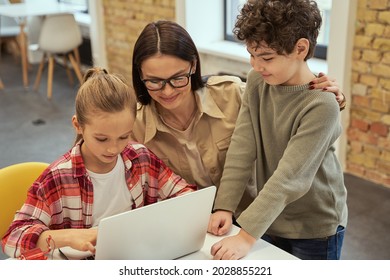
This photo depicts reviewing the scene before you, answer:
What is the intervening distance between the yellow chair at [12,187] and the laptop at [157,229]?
0.63m

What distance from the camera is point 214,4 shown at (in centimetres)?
429

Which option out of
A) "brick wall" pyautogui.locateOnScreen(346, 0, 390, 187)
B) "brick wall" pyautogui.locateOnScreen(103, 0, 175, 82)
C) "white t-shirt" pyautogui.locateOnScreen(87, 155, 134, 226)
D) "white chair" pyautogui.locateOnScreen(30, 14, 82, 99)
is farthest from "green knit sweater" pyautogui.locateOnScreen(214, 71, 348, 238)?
"white chair" pyautogui.locateOnScreen(30, 14, 82, 99)

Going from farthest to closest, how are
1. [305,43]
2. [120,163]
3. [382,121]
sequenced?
1. [382,121]
2. [120,163]
3. [305,43]

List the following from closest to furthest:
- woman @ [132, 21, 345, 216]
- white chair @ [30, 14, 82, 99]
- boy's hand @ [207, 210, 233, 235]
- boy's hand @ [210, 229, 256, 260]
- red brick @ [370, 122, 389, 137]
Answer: boy's hand @ [210, 229, 256, 260] < boy's hand @ [207, 210, 233, 235] < woman @ [132, 21, 345, 216] < red brick @ [370, 122, 389, 137] < white chair @ [30, 14, 82, 99]

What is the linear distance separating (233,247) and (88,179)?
0.40 metres

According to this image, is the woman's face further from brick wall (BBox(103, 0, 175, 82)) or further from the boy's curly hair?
brick wall (BBox(103, 0, 175, 82))

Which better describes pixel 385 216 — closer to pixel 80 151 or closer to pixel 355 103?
pixel 355 103

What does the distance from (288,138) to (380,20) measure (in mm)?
1801

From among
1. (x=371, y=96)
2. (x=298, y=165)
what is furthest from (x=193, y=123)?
(x=371, y=96)

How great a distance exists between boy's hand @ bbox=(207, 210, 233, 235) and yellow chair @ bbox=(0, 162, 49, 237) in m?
0.61

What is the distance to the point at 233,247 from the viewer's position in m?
1.28

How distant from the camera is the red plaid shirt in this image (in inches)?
50.4

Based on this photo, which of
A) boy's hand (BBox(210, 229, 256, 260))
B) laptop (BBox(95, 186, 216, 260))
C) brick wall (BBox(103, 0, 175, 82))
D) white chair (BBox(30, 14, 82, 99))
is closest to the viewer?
laptop (BBox(95, 186, 216, 260))
